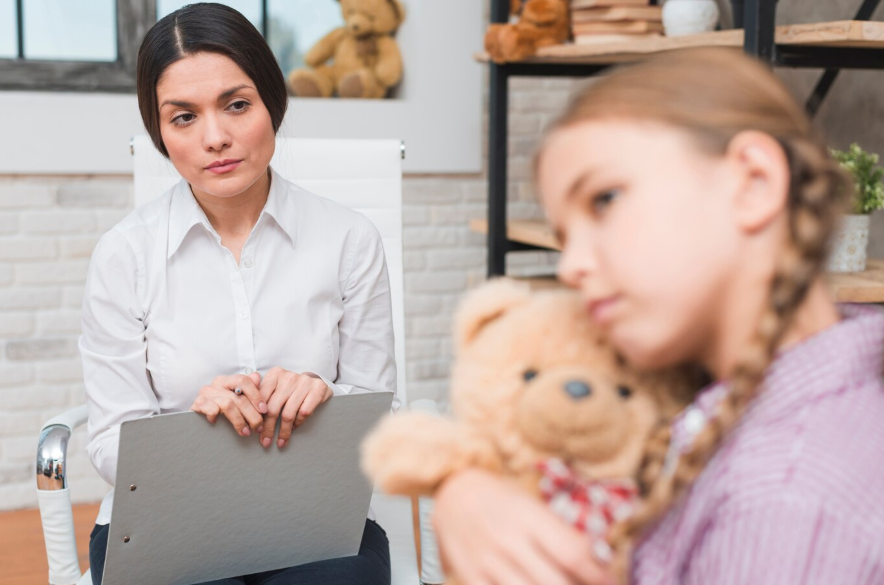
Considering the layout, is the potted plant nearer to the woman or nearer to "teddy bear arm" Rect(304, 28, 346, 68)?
the woman

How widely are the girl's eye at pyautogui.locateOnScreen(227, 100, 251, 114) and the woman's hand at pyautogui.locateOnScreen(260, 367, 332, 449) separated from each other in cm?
39

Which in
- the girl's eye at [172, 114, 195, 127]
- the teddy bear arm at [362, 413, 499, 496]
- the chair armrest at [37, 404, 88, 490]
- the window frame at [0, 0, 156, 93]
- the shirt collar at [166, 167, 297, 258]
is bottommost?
the chair armrest at [37, 404, 88, 490]

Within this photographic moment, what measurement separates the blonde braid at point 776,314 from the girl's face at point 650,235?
0.03 meters

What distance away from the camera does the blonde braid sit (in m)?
0.50

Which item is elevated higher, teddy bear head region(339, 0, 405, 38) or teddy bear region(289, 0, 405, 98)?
teddy bear head region(339, 0, 405, 38)

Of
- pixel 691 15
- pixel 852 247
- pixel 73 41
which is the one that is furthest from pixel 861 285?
pixel 73 41

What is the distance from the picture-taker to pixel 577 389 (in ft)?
1.79

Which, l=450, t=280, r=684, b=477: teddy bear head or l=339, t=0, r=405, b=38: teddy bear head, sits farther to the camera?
l=339, t=0, r=405, b=38: teddy bear head

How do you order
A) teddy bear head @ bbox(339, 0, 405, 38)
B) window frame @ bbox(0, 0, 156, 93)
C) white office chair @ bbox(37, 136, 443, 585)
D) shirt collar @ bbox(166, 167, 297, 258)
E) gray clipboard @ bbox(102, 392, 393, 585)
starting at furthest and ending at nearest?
teddy bear head @ bbox(339, 0, 405, 38) < window frame @ bbox(0, 0, 156, 93) < white office chair @ bbox(37, 136, 443, 585) < shirt collar @ bbox(166, 167, 297, 258) < gray clipboard @ bbox(102, 392, 393, 585)

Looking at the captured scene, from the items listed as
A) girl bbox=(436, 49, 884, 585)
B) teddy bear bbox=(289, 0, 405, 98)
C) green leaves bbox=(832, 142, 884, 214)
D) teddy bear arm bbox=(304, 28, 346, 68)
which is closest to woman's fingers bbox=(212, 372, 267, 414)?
girl bbox=(436, 49, 884, 585)

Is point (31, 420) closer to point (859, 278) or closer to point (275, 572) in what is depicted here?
point (275, 572)

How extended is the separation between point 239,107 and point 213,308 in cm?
31

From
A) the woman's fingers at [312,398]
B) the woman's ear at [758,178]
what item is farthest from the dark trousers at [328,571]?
the woman's ear at [758,178]

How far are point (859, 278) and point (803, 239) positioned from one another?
108 cm
